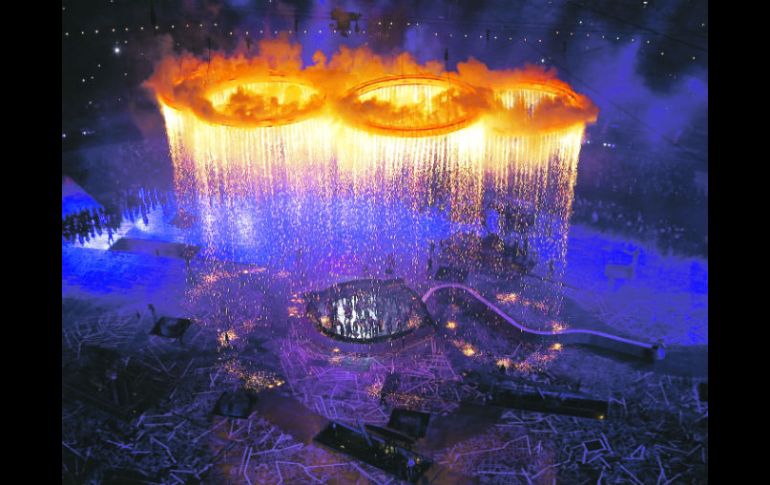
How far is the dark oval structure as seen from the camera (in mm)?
15836

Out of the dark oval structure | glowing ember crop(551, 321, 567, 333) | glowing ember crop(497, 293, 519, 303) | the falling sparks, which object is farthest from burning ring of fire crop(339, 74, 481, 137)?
glowing ember crop(551, 321, 567, 333)

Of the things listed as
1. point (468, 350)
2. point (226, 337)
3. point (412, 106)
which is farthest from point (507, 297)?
point (226, 337)

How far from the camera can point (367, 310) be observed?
55.0 feet

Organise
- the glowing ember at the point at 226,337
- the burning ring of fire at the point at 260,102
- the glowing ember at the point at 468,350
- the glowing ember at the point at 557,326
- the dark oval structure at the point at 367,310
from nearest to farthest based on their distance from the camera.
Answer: the burning ring of fire at the point at 260,102 < the glowing ember at the point at 468,350 < the glowing ember at the point at 226,337 < the dark oval structure at the point at 367,310 < the glowing ember at the point at 557,326

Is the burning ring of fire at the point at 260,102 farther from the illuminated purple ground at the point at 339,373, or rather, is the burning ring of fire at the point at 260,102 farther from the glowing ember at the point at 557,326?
the glowing ember at the point at 557,326

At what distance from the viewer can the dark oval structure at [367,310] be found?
15.8 metres

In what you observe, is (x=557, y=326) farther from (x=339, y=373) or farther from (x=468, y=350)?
(x=339, y=373)

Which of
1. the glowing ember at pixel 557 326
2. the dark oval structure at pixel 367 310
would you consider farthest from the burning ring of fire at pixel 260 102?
the glowing ember at pixel 557 326

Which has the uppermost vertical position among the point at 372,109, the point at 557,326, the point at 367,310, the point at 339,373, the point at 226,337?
the point at 372,109

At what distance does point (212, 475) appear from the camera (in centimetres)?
1168

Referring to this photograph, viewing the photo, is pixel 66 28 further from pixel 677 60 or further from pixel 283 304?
pixel 677 60

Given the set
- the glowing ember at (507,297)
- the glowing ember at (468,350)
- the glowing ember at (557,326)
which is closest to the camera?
the glowing ember at (468,350)

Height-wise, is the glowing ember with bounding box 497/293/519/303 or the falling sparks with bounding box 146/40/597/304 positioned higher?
the falling sparks with bounding box 146/40/597/304

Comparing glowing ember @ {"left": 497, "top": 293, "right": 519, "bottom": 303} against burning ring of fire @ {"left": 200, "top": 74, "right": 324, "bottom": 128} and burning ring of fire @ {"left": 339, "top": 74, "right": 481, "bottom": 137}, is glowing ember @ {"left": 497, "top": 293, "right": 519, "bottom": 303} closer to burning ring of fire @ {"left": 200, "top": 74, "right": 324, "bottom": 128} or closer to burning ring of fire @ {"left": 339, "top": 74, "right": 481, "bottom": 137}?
burning ring of fire @ {"left": 339, "top": 74, "right": 481, "bottom": 137}
